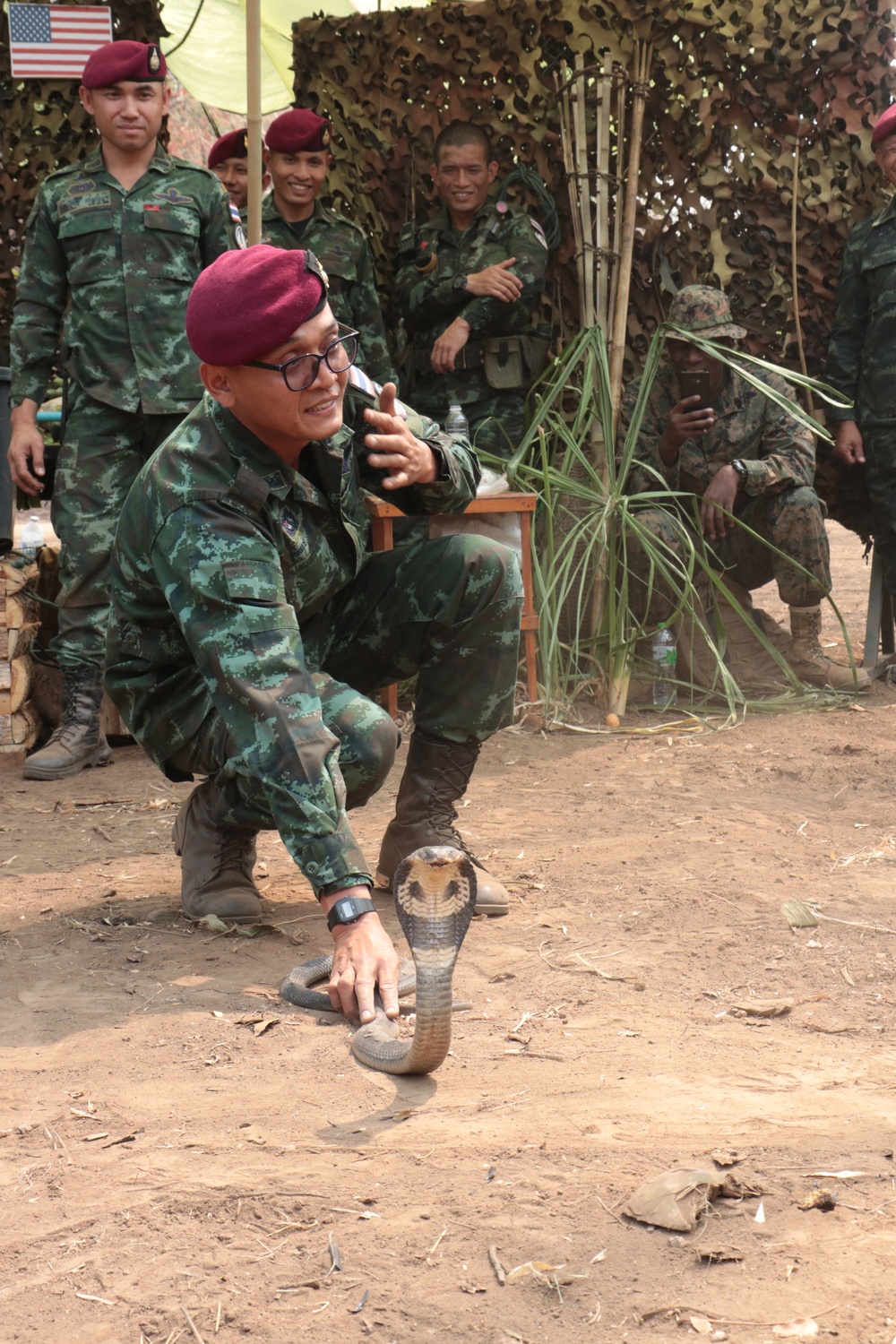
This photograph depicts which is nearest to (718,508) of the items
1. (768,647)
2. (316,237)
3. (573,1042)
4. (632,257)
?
(768,647)

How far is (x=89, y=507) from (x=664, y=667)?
7.17 ft

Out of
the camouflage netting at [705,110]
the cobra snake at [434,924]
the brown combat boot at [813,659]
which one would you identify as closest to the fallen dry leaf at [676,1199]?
the cobra snake at [434,924]

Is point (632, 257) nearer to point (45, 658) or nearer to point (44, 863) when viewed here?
point (45, 658)

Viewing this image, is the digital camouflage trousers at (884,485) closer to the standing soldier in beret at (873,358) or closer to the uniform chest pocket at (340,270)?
the standing soldier in beret at (873,358)

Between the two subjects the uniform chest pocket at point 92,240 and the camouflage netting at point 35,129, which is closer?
the uniform chest pocket at point 92,240

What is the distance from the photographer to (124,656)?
2.93m

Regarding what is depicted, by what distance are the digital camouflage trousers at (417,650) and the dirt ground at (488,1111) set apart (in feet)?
1.29

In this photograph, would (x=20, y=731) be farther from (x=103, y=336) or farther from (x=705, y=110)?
(x=705, y=110)

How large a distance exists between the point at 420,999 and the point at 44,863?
6.20 ft

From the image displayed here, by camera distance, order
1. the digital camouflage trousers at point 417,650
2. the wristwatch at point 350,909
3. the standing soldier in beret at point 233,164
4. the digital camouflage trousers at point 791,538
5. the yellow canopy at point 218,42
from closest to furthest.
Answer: the wristwatch at point 350,909
the digital camouflage trousers at point 417,650
the digital camouflage trousers at point 791,538
the standing soldier in beret at point 233,164
the yellow canopy at point 218,42

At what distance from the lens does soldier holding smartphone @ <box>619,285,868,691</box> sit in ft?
17.8

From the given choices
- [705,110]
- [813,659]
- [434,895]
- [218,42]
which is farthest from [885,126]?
[218,42]

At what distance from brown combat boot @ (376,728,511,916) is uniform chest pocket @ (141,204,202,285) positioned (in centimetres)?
→ 239

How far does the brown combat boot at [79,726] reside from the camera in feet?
15.4
